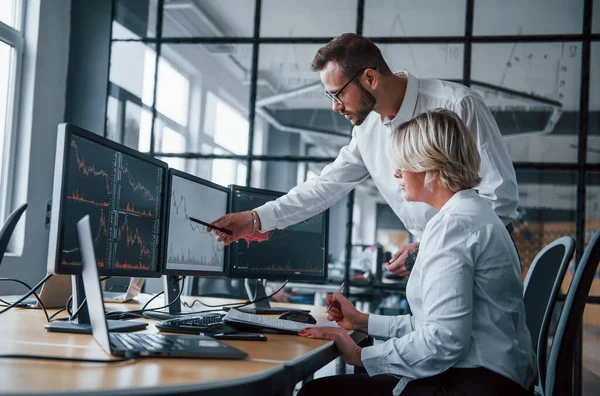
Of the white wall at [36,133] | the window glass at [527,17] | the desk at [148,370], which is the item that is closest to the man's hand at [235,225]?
the desk at [148,370]

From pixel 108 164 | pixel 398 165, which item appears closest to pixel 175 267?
pixel 108 164

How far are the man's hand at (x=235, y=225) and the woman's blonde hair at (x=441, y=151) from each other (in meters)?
0.89

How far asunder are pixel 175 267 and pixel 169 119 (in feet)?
7.53

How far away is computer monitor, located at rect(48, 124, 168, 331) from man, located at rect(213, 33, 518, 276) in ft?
1.36

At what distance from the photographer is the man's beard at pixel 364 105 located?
222 cm

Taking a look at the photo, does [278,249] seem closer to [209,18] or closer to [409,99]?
[409,99]

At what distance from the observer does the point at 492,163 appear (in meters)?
2.04

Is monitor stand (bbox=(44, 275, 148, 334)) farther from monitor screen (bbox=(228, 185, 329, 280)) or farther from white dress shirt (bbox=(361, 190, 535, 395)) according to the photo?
monitor screen (bbox=(228, 185, 329, 280))

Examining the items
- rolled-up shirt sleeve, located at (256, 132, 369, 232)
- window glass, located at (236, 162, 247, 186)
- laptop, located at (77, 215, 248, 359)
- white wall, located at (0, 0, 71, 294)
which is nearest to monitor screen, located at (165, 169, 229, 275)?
rolled-up shirt sleeve, located at (256, 132, 369, 232)

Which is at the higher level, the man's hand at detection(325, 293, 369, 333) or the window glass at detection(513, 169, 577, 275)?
the window glass at detection(513, 169, 577, 275)

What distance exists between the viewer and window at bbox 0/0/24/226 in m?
3.69

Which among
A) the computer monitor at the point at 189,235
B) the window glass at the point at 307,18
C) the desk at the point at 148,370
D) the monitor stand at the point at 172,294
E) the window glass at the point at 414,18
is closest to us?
the desk at the point at 148,370

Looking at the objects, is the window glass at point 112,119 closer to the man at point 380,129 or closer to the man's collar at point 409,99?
the man at point 380,129

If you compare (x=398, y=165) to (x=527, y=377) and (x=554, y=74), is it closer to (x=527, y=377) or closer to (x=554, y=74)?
(x=527, y=377)
